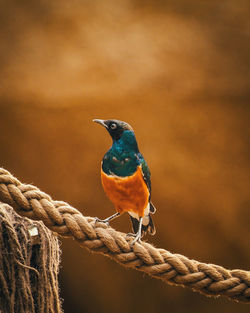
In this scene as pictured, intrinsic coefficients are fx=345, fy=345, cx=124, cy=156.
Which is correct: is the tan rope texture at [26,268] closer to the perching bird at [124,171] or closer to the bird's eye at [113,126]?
the perching bird at [124,171]

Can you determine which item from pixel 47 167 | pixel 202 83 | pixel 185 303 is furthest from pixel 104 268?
pixel 202 83

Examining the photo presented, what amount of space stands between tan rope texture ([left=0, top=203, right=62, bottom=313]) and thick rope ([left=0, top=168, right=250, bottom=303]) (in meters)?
0.13

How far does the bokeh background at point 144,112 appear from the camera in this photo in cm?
250

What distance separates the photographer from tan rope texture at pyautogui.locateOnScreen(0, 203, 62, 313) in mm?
793

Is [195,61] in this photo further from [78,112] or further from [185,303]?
[185,303]

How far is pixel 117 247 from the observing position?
76 centimetres

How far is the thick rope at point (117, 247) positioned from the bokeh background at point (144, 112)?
1.71 m

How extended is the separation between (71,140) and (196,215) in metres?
1.09

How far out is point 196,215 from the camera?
101 inches

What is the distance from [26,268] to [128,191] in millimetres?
306

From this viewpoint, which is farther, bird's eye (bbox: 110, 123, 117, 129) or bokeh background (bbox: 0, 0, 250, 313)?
bokeh background (bbox: 0, 0, 250, 313)

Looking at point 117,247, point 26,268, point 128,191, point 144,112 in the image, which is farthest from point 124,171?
point 144,112

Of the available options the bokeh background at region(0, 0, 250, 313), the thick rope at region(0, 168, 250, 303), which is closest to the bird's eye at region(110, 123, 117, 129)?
the thick rope at region(0, 168, 250, 303)

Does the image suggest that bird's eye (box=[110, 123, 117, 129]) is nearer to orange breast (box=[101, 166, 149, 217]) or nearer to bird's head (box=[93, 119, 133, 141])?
bird's head (box=[93, 119, 133, 141])
